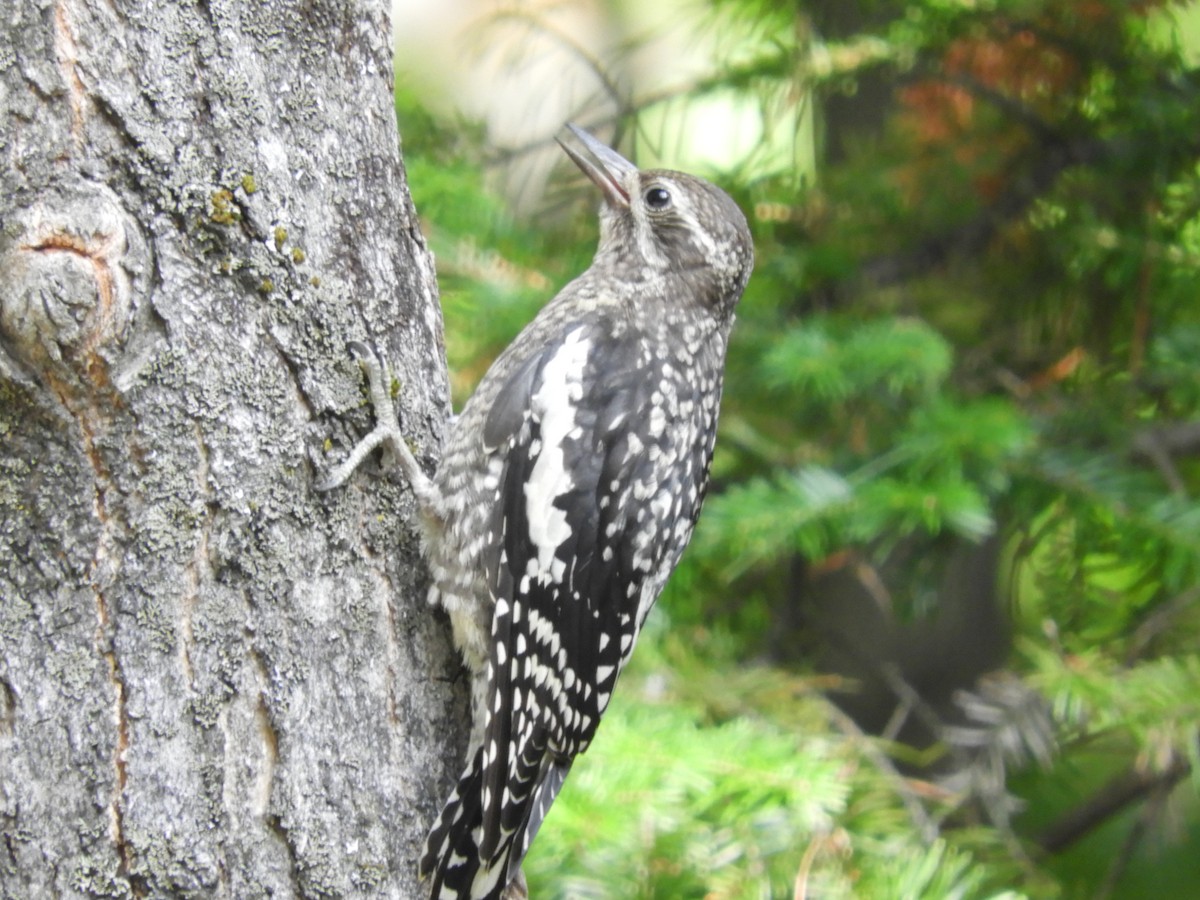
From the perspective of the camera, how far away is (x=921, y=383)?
2.88 meters

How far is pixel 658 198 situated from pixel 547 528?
86cm

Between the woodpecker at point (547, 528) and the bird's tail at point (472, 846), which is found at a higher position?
the woodpecker at point (547, 528)

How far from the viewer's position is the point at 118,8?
1584 mm

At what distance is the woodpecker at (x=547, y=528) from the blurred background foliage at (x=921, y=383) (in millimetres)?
328

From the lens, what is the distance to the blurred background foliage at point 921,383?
2.64 meters

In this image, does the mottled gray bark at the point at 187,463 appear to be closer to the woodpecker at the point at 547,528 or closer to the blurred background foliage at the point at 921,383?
the woodpecker at the point at 547,528

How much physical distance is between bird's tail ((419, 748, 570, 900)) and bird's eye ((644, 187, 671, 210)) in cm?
122

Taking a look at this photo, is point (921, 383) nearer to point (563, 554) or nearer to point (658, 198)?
point (658, 198)

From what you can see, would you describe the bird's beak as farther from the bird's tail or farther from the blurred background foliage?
the bird's tail

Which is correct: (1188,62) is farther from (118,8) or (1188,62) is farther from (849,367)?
(118,8)

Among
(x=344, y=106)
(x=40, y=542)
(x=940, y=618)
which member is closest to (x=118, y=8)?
(x=344, y=106)

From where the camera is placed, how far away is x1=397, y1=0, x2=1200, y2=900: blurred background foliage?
8.66ft

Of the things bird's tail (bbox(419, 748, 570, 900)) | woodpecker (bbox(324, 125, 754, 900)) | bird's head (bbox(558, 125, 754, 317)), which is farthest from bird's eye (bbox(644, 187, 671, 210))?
bird's tail (bbox(419, 748, 570, 900))

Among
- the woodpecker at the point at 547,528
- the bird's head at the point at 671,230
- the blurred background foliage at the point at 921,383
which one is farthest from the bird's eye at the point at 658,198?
the blurred background foliage at the point at 921,383
